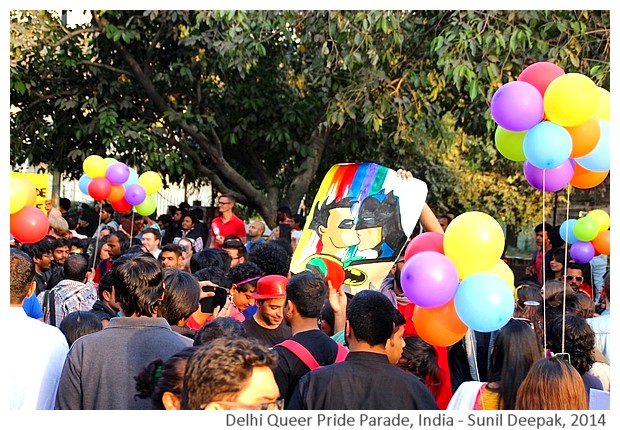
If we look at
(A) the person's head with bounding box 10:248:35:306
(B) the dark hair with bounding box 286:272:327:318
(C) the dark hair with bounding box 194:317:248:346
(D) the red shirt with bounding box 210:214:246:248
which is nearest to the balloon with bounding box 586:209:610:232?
(D) the red shirt with bounding box 210:214:246:248

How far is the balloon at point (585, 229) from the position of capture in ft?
23.7

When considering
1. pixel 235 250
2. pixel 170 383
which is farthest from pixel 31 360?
pixel 235 250

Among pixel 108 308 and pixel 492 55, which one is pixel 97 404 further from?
pixel 492 55

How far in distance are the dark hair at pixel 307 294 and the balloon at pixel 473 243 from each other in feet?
2.10

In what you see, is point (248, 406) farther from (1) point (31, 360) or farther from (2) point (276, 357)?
(1) point (31, 360)

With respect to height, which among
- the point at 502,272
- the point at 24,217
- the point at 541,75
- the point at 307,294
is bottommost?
the point at 307,294

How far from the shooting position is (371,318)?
3.37 metres

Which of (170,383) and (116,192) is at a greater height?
(116,192)

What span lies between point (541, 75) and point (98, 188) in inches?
177

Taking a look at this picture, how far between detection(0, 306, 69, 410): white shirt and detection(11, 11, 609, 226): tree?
19.6 ft

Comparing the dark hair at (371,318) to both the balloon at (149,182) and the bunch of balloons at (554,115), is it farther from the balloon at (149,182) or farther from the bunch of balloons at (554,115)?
the balloon at (149,182)

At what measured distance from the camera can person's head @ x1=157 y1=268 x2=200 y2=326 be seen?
13.6 feet

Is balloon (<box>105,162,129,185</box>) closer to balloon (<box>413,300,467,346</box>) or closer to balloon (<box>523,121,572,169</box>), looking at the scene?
balloon (<box>523,121,572,169</box>)
